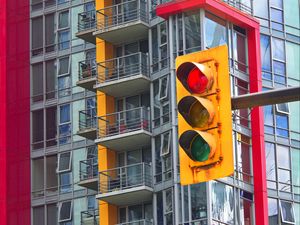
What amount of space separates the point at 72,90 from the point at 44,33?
9.69 ft

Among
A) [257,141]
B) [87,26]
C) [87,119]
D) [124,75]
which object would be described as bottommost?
[257,141]

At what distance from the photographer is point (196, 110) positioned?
11.1 meters

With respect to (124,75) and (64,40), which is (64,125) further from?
(124,75)

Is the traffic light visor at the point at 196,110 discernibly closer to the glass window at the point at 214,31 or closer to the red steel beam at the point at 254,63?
the glass window at the point at 214,31

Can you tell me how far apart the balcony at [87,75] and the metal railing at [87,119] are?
0.97 metres

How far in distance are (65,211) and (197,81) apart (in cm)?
3656

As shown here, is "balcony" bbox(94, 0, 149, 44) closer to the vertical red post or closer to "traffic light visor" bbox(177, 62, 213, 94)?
the vertical red post

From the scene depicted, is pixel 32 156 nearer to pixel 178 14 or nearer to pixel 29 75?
pixel 29 75

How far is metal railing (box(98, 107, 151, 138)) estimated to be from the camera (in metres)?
43.6

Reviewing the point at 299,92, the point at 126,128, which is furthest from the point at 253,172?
the point at 299,92

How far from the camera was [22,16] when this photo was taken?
1965 inches

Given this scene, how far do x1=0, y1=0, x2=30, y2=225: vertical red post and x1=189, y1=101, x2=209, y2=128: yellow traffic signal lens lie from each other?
36.5 metres

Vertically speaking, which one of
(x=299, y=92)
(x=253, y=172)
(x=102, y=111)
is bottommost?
(x=299, y=92)

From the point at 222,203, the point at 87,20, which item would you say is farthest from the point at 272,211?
the point at 87,20
